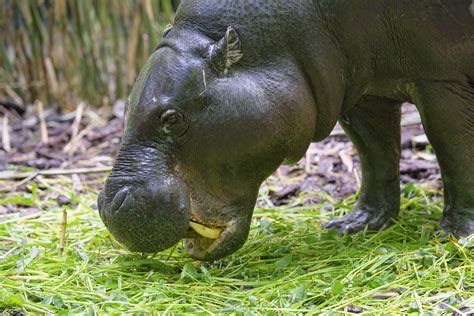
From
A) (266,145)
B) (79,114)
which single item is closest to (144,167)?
(266,145)

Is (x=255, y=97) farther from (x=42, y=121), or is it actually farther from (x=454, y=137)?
(x=42, y=121)

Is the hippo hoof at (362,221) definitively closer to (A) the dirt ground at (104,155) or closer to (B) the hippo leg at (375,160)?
(B) the hippo leg at (375,160)

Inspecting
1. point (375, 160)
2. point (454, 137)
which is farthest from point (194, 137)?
point (375, 160)

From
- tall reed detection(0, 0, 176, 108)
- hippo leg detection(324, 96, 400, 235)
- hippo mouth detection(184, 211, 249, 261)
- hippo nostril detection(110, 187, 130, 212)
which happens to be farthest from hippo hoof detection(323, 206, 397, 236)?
tall reed detection(0, 0, 176, 108)

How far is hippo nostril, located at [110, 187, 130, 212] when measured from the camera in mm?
2537

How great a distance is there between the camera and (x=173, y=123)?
8.39ft

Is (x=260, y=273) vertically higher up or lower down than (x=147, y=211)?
lower down

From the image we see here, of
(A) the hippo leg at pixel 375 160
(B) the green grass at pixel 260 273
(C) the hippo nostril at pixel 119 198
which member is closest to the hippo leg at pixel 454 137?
(B) the green grass at pixel 260 273

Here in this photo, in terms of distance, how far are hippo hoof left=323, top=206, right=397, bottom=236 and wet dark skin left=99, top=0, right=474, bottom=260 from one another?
40 cm

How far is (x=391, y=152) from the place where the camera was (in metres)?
3.40

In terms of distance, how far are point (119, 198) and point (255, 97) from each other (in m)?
0.55

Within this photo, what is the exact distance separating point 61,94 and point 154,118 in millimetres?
3844

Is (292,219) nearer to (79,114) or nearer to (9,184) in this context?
(9,184)

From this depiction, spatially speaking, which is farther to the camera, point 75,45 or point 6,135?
point 75,45
